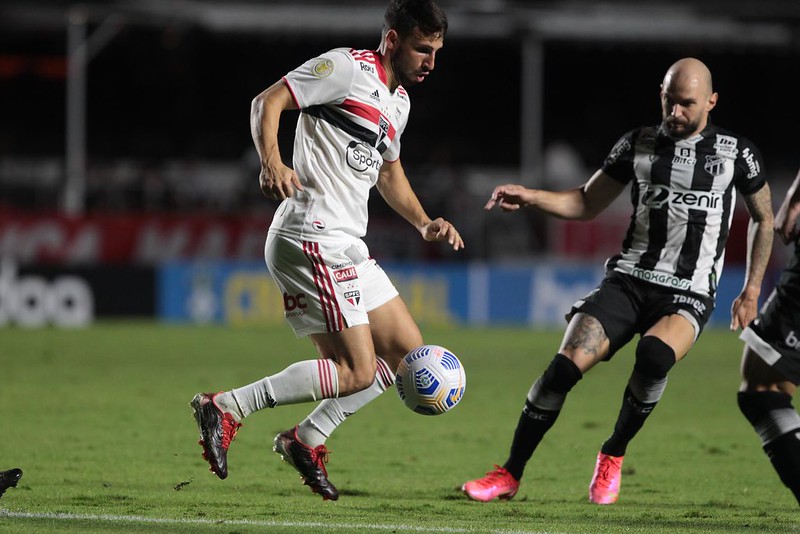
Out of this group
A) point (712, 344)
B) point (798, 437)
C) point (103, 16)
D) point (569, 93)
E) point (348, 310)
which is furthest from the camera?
point (569, 93)

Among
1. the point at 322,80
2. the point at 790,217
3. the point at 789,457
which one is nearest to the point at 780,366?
the point at 789,457

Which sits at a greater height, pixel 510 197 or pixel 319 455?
pixel 510 197

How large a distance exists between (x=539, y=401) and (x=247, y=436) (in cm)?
289

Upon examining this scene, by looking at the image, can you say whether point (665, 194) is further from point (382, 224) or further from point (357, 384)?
point (382, 224)

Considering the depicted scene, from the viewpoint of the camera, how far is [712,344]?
17375 millimetres

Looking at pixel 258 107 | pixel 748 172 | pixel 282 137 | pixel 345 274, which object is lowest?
pixel 345 274

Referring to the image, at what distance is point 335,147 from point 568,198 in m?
1.46

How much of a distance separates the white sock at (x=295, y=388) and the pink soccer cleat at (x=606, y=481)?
139cm

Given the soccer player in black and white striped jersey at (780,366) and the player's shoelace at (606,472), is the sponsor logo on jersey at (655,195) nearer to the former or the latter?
the soccer player in black and white striped jersey at (780,366)

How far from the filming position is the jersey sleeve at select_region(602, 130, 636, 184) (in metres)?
6.43

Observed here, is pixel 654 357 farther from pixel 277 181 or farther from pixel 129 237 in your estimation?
pixel 129 237

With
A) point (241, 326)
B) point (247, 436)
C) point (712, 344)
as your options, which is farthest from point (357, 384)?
point (241, 326)

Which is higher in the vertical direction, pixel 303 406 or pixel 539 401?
pixel 539 401

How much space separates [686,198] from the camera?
20.6ft
